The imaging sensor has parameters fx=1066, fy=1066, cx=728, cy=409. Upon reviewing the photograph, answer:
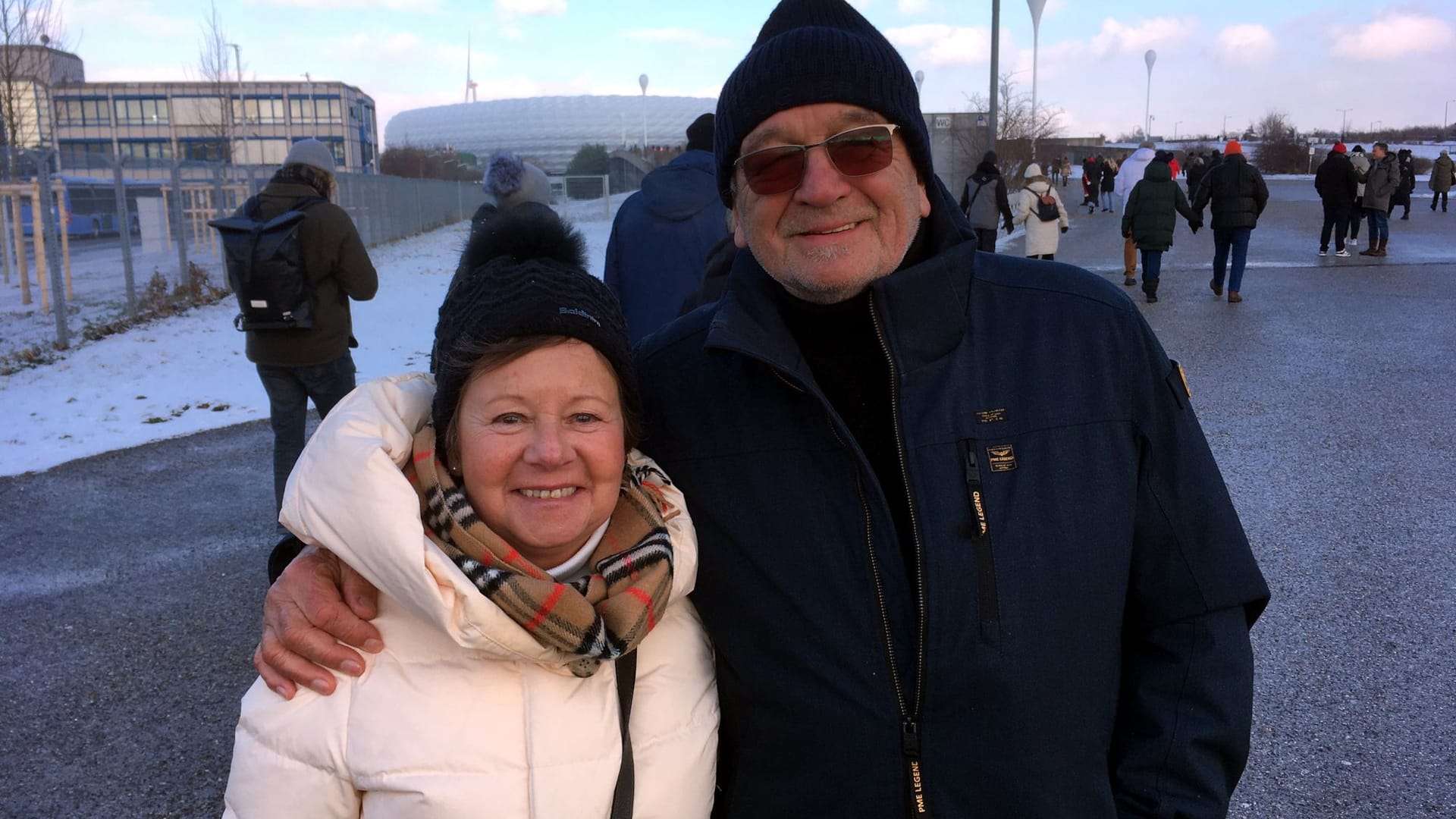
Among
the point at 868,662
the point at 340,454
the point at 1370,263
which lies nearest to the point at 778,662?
the point at 868,662

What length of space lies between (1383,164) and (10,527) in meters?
18.2

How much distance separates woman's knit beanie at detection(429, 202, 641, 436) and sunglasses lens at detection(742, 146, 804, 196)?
33 centimetres

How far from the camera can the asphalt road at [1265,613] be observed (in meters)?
3.41

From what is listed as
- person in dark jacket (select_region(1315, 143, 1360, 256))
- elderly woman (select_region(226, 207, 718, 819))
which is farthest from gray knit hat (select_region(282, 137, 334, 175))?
person in dark jacket (select_region(1315, 143, 1360, 256))

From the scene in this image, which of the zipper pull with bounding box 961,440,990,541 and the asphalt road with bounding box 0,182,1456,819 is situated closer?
the zipper pull with bounding box 961,440,990,541

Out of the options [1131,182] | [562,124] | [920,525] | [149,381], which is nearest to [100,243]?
[149,381]

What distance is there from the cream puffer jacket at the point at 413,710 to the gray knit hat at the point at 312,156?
4.80 metres

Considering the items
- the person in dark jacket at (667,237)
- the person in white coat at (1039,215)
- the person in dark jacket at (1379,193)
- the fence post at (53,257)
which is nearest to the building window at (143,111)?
the fence post at (53,257)

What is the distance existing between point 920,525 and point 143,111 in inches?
3711

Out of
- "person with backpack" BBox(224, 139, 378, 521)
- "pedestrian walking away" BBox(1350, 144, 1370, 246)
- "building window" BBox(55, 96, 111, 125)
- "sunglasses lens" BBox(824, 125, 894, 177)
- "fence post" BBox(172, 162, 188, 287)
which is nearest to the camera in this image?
→ "sunglasses lens" BBox(824, 125, 894, 177)

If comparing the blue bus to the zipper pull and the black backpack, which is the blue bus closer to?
the black backpack

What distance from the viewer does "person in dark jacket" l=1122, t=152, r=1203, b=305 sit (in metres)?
13.1

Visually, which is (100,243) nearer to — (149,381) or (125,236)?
(125,236)

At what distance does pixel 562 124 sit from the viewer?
371ft
